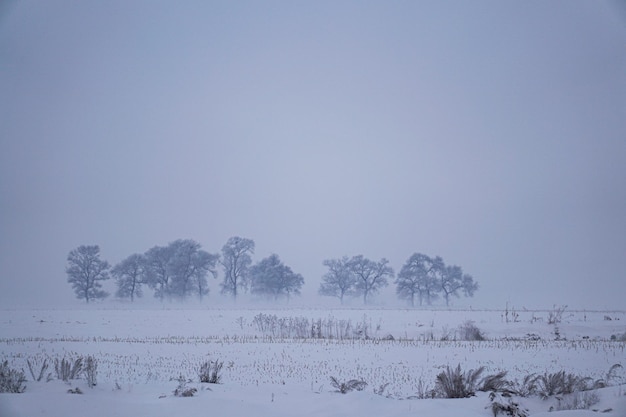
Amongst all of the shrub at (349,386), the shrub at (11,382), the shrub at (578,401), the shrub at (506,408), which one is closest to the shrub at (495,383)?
the shrub at (578,401)

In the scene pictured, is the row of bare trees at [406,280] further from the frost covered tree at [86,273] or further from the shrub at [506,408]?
the shrub at [506,408]

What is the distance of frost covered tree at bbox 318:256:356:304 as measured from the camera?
88438 millimetres

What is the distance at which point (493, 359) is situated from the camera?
61.3ft

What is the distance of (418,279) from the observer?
83.2 meters

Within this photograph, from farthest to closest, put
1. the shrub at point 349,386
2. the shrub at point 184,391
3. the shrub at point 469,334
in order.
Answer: the shrub at point 469,334 < the shrub at point 349,386 < the shrub at point 184,391

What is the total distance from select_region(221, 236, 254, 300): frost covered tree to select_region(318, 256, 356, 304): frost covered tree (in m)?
15.0

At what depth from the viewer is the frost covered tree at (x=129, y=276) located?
79.1m

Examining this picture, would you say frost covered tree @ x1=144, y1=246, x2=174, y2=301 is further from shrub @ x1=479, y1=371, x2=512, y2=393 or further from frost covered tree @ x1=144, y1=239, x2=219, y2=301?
shrub @ x1=479, y1=371, x2=512, y2=393

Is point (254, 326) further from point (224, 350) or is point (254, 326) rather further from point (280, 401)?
point (280, 401)

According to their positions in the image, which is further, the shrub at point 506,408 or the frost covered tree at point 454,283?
the frost covered tree at point 454,283

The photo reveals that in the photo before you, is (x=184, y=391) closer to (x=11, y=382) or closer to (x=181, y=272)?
A: (x=11, y=382)

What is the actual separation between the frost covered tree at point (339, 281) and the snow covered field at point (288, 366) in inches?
2059

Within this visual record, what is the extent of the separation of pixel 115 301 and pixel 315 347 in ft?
212

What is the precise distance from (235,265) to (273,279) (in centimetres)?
755
